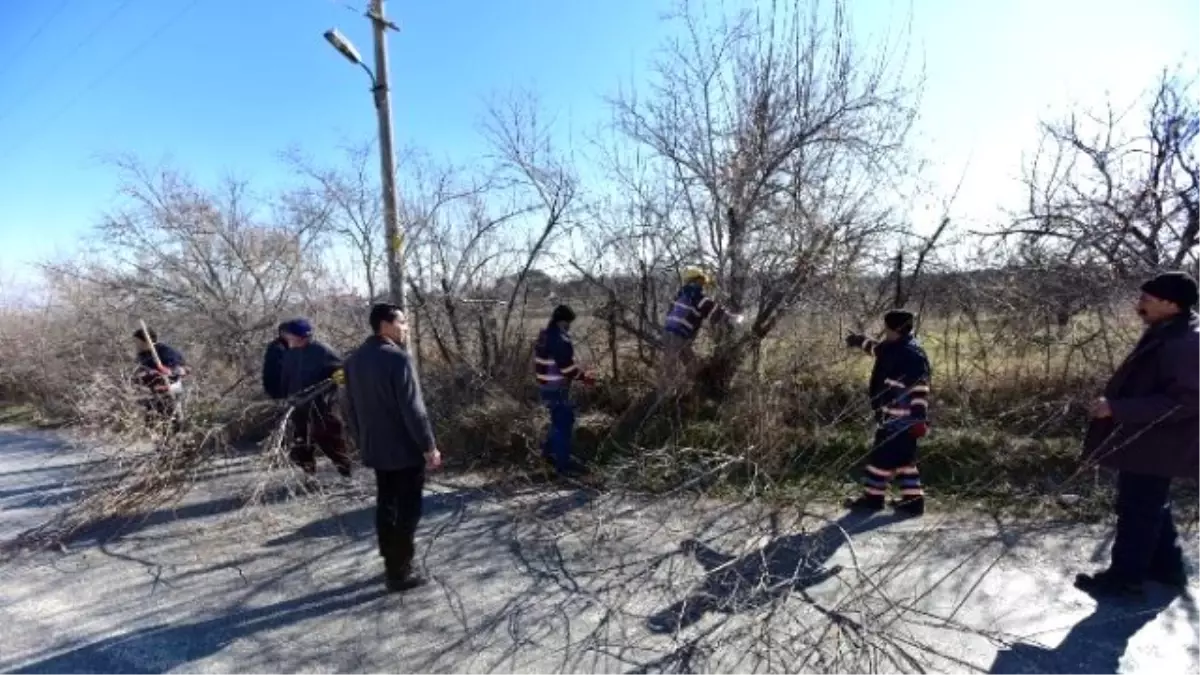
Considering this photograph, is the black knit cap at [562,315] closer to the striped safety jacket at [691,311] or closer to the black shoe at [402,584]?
the striped safety jacket at [691,311]

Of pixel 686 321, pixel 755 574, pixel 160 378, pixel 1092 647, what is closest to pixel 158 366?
pixel 160 378

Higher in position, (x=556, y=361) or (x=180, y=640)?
(x=556, y=361)

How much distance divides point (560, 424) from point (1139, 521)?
15.0ft

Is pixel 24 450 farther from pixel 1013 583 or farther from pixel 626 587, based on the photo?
pixel 1013 583

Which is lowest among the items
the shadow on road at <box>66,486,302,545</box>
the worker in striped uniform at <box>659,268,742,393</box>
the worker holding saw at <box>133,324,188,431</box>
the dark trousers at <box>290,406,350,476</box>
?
the shadow on road at <box>66,486,302,545</box>

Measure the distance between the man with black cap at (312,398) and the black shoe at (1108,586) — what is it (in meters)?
5.43

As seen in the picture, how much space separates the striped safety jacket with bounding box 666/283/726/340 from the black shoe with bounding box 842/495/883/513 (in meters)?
2.31

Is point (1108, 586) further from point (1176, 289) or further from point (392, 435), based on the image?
point (392, 435)

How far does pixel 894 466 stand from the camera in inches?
201

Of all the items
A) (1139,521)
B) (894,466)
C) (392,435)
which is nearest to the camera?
(1139,521)

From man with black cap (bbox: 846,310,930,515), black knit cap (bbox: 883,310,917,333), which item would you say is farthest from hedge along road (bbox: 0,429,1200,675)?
black knit cap (bbox: 883,310,917,333)

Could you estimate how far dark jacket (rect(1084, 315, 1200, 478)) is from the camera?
3.28 metres

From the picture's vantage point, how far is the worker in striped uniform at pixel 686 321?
6.84m

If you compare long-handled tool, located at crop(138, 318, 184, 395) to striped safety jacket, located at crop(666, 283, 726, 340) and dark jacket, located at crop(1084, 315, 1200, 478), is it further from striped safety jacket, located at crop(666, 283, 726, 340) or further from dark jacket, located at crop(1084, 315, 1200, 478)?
dark jacket, located at crop(1084, 315, 1200, 478)
